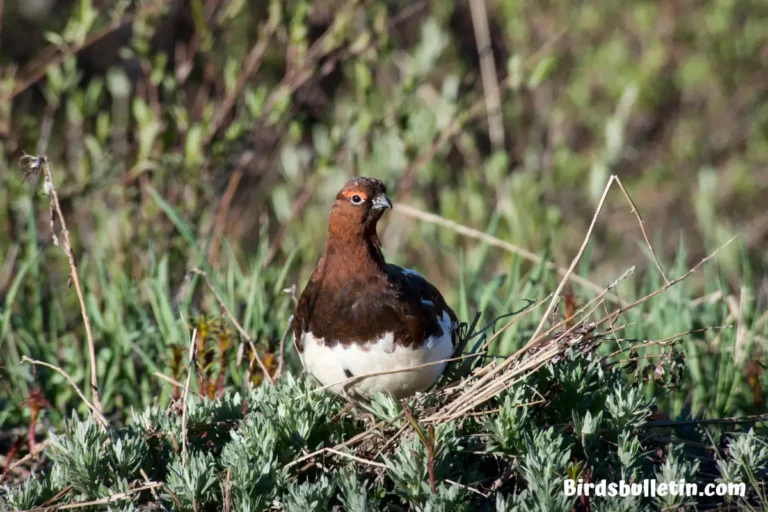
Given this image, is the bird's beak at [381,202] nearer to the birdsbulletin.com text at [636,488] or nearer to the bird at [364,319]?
the bird at [364,319]

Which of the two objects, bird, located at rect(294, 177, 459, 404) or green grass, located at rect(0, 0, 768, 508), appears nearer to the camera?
bird, located at rect(294, 177, 459, 404)

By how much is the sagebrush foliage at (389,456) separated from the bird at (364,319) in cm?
15

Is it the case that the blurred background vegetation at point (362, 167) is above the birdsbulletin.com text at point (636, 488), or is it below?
above

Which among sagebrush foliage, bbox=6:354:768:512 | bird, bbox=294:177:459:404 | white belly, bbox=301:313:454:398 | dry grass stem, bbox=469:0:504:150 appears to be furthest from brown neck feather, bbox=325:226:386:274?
dry grass stem, bbox=469:0:504:150

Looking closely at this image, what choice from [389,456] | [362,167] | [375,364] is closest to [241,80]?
[362,167]

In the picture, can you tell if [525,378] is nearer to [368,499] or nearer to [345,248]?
[368,499]

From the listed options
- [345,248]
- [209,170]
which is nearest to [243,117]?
[209,170]

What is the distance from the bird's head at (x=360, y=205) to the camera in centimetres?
298

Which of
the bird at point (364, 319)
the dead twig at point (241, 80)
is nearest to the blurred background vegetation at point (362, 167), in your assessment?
the dead twig at point (241, 80)

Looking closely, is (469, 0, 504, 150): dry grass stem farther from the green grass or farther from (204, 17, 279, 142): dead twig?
(204, 17, 279, 142): dead twig

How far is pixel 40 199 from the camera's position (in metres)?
4.17

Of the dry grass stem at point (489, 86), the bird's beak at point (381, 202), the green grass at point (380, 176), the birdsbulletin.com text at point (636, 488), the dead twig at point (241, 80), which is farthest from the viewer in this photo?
the dry grass stem at point (489, 86)

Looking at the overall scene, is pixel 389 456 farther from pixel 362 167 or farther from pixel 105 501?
Result: pixel 362 167

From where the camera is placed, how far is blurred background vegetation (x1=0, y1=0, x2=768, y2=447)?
3596 mm
